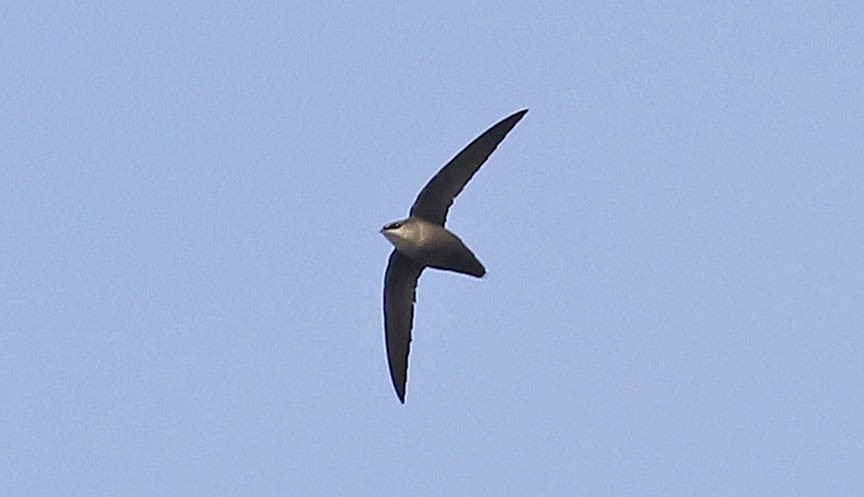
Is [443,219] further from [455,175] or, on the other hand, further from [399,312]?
[399,312]

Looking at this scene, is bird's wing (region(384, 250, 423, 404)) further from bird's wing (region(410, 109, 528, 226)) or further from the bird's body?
bird's wing (region(410, 109, 528, 226))

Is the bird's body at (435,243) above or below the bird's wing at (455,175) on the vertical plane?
below

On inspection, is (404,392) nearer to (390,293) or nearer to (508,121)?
(390,293)

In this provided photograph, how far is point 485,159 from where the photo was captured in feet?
123

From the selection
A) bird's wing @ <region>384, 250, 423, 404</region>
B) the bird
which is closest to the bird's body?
the bird

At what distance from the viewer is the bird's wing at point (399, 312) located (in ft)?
126

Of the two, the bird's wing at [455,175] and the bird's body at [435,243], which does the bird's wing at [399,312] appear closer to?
the bird's body at [435,243]

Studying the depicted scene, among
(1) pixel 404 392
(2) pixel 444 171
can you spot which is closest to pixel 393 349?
(1) pixel 404 392

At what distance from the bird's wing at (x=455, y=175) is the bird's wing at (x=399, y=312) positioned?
44.8 inches

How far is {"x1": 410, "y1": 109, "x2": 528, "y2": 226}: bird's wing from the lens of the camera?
37.3 meters

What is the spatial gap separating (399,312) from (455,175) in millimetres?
2658

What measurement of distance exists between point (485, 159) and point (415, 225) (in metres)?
1.45

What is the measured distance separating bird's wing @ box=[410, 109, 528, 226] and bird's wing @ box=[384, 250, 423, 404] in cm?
114

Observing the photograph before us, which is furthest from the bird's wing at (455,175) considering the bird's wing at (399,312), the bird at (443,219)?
the bird's wing at (399,312)
